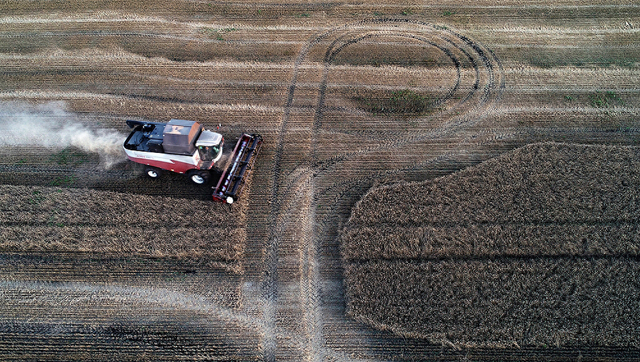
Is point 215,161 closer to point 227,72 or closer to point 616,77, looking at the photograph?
point 227,72

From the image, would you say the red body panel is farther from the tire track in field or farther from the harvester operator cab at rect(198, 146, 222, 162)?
the tire track in field

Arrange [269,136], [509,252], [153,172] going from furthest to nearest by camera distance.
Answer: [269,136] → [153,172] → [509,252]

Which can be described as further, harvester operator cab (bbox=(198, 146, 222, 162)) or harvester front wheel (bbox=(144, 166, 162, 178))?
harvester front wheel (bbox=(144, 166, 162, 178))

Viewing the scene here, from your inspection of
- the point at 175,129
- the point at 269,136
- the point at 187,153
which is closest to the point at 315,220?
the point at 269,136

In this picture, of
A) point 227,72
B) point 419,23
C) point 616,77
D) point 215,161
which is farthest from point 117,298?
point 616,77

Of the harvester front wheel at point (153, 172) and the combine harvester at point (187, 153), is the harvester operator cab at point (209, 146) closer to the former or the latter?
the combine harvester at point (187, 153)

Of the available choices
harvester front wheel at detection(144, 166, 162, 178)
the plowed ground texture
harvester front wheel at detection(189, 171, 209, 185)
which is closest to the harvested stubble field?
the plowed ground texture

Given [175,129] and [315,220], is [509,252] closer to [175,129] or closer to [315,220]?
[315,220]
